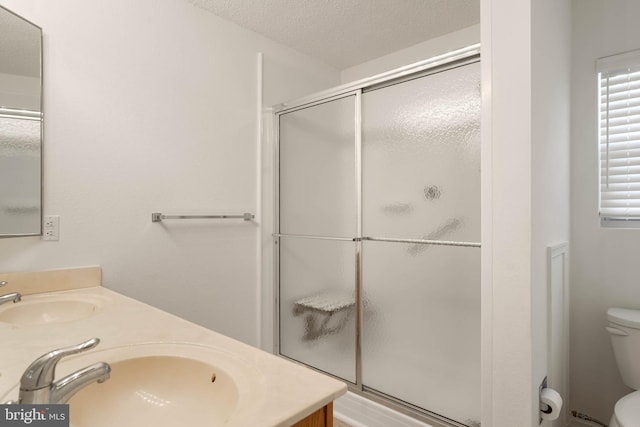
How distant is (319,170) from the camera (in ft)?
7.25

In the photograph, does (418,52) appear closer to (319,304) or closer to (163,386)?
(319,304)

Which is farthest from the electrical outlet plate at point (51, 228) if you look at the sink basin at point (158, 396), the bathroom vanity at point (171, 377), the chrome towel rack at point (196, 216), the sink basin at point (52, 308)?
the sink basin at point (158, 396)

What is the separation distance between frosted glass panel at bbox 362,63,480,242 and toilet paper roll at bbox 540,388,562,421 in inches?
24.9

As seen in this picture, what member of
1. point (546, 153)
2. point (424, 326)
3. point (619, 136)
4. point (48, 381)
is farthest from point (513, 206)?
Answer: point (48, 381)

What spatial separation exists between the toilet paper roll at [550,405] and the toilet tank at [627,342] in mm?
580

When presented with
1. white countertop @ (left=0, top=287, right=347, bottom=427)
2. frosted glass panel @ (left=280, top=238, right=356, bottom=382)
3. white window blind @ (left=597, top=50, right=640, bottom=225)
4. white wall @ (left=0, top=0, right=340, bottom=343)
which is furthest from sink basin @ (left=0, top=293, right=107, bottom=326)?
white window blind @ (left=597, top=50, right=640, bottom=225)

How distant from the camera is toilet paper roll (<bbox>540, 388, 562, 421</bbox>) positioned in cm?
121

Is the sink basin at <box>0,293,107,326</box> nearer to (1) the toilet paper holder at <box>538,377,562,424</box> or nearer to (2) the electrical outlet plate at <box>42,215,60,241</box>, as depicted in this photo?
(2) the electrical outlet plate at <box>42,215,60,241</box>

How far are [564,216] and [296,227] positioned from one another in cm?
149

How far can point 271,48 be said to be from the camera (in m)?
2.36

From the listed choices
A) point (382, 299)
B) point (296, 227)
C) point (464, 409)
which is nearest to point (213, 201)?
point (296, 227)

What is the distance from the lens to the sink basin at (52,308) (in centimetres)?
124

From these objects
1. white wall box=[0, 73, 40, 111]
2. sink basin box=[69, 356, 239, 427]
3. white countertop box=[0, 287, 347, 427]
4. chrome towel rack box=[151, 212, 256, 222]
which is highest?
white wall box=[0, 73, 40, 111]

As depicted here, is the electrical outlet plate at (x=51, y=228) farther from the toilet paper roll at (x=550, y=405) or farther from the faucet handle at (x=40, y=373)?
the toilet paper roll at (x=550, y=405)
